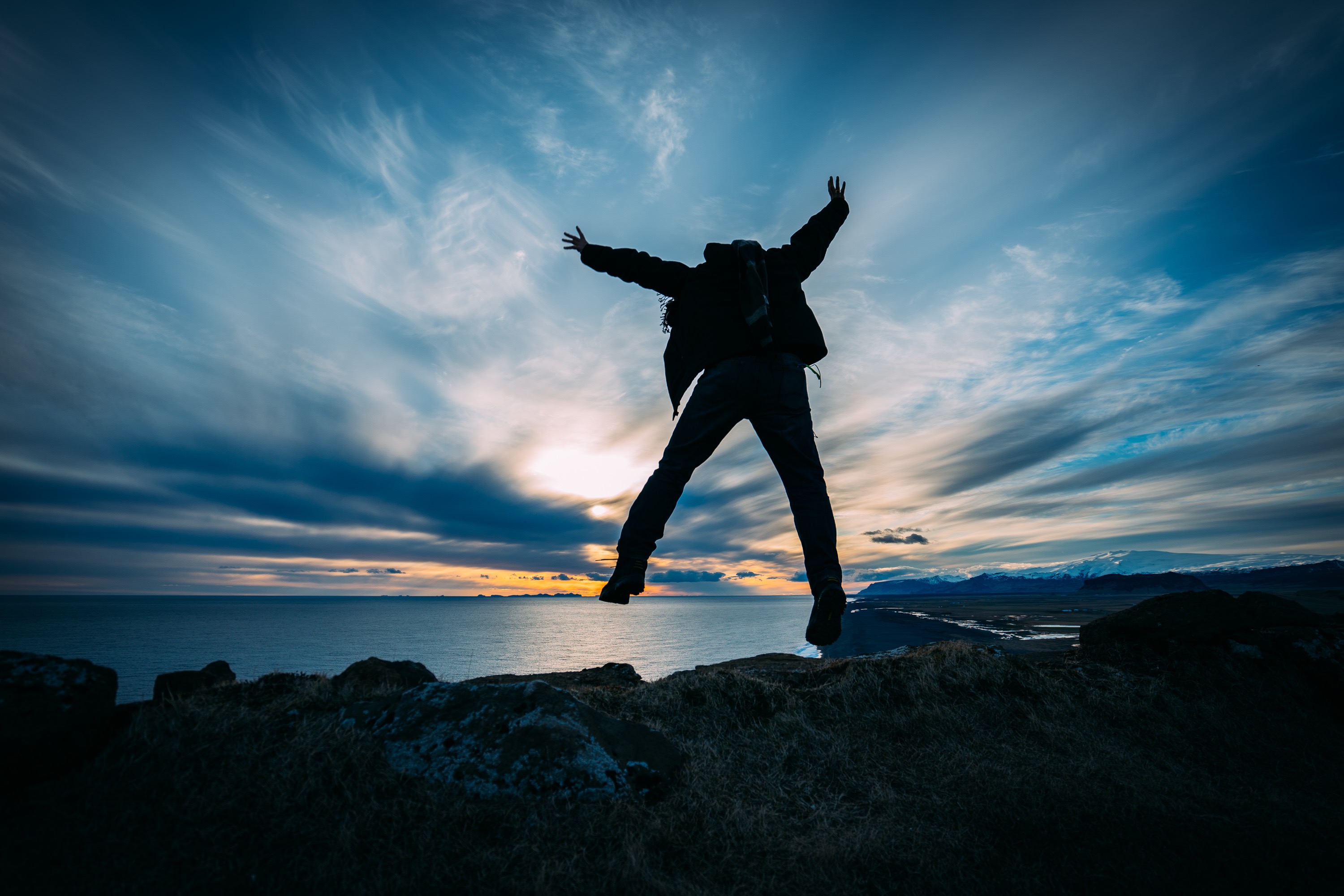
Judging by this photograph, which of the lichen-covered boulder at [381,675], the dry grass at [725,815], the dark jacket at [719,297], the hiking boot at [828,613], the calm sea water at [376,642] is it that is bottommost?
the calm sea water at [376,642]

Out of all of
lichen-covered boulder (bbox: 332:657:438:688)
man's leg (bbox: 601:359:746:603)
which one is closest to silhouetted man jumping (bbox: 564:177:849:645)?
man's leg (bbox: 601:359:746:603)

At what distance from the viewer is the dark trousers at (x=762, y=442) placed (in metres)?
4.12

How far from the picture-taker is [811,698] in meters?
5.58

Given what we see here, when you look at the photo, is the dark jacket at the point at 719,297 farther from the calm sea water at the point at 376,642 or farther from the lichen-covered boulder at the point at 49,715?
the calm sea water at the point at 376,642

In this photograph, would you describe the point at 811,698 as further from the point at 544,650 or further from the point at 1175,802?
the point at 544,650

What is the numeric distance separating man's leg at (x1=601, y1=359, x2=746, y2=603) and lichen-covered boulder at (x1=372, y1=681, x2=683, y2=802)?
877 millimetres

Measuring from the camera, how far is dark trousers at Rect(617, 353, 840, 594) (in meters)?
4.12

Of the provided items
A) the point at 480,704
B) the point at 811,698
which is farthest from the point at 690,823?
the point at 811,698

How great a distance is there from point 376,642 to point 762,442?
70469mm

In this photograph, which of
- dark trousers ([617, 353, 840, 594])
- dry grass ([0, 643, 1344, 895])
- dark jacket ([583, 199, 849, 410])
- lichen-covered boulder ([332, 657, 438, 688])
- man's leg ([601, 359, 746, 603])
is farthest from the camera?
lichen-covered boulder ([332, 657, 438, 688])

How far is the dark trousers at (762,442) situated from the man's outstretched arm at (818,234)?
1067 mm

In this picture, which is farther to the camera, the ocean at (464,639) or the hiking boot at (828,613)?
the ocean at (464,639)

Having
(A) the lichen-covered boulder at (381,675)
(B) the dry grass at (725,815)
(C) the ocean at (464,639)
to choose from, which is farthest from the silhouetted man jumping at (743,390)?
(C) the ocean at (464,639)

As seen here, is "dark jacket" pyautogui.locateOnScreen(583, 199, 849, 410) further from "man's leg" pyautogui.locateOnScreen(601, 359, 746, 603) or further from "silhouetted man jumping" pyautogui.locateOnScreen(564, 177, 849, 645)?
"man's leg" pyautogui.locateOnScreen(601, 359, 746, 603)
